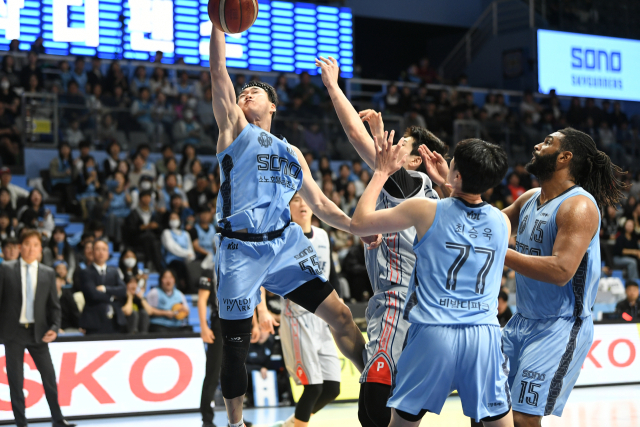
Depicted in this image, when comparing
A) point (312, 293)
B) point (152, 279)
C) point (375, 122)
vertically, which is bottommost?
point (152, 279)

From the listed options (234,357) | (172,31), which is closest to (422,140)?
(234,357)

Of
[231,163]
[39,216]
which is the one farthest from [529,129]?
[231,163]

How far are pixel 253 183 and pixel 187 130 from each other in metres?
10.0

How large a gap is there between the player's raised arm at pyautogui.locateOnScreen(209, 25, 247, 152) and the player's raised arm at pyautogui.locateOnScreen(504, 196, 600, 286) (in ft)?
5.99

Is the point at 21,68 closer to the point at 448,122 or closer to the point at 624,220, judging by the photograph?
the point at 448,122

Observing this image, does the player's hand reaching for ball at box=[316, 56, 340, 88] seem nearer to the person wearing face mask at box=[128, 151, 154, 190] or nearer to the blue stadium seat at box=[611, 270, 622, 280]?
the person wearing face mask at box=[128, 151, 154, 190]

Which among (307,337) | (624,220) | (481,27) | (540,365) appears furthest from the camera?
(481,27)

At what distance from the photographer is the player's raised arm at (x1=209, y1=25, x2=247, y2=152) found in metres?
4.14

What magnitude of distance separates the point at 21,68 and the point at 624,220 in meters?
13.0

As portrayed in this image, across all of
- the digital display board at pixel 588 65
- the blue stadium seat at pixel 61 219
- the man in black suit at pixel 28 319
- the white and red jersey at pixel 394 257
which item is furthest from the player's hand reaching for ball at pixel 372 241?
the digital display board at pixel 588 65

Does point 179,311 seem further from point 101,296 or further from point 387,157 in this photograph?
point 387,157

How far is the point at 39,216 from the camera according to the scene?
1146cm

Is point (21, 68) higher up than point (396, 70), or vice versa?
point (396, 70)

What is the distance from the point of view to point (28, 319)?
720cm
